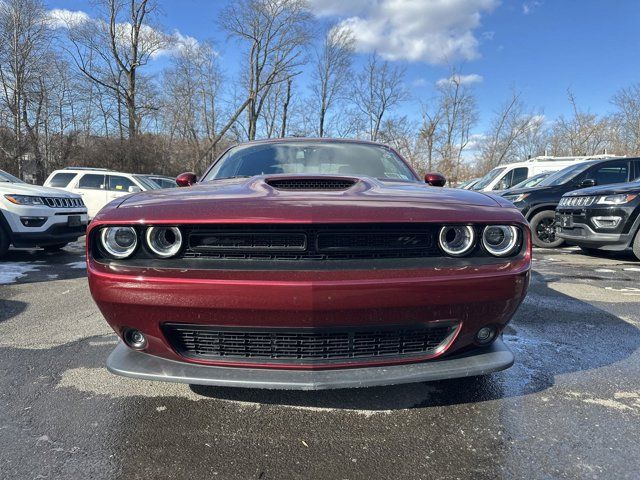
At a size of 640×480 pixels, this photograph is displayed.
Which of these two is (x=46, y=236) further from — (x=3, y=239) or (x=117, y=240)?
(x=117, y=240)

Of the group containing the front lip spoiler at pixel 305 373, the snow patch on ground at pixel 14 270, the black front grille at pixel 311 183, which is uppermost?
the black front grille at pixel 311 183

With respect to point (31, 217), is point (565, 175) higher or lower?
higher

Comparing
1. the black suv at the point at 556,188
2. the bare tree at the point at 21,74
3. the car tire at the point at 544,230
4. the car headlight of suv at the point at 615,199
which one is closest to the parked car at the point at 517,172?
the black suv at the point at 556,188

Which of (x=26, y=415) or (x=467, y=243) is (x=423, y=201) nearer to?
(x=467, y=243)

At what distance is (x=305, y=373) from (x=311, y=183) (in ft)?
3.32

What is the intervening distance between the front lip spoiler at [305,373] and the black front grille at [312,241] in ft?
1.65

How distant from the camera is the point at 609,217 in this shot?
6.11 m

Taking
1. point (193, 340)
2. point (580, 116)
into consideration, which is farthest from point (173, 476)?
point (580, 116)

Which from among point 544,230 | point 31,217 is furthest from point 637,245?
point 31,217

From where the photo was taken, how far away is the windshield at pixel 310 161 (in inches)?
129

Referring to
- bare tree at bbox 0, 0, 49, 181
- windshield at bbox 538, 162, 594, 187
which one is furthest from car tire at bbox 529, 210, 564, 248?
bare tree at bbox 0, 0, 49, 181

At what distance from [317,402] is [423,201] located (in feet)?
3.95

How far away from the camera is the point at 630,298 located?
4348mm

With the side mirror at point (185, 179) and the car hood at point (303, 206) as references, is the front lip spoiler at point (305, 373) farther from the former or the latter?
the side mirror at point (185, 179)
